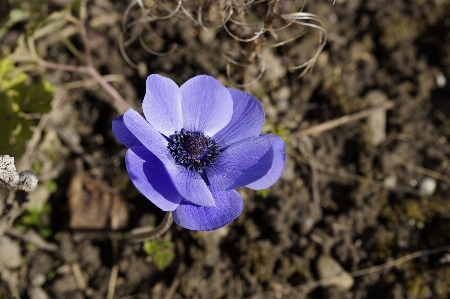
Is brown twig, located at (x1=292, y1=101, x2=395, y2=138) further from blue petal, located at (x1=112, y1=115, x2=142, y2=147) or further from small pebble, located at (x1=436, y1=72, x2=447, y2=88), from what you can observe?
blue petal, located at (x1=112, y1=115, x2=142, y2=147)

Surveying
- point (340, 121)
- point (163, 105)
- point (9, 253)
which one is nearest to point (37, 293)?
point (9, 253)

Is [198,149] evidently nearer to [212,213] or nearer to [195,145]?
[195,145]

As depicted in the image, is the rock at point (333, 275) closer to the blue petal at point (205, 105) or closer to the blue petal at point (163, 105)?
the blue petal at point (205, 105)

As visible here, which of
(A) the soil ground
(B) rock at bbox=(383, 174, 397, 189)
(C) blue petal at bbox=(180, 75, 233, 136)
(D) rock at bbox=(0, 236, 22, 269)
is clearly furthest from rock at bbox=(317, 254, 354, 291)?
(D) rock at bbox=(0, 236, 22, 269)

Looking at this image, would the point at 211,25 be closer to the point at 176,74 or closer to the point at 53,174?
the point at 176,74

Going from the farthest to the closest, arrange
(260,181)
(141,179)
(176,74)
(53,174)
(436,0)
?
(436,0) → (176,74) → (53,174) → (260,181) → (141,179)

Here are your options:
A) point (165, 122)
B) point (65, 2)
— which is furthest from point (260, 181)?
point (65, 2)
